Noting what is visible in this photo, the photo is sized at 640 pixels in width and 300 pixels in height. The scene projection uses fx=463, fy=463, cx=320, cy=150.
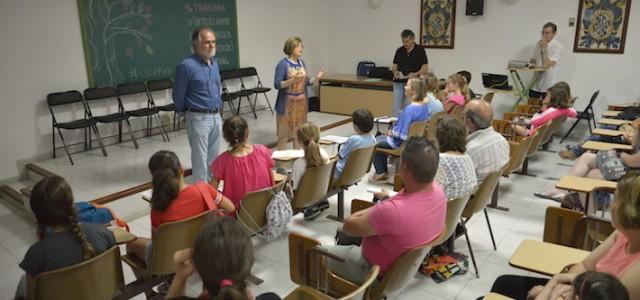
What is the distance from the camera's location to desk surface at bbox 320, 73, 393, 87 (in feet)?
26.7

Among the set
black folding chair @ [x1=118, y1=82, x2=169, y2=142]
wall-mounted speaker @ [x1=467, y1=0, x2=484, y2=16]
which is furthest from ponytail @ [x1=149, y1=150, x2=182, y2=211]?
wall-mounted speaker @ [x1=467, y1=0, x2=484, y2=16]

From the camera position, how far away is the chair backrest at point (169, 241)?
2391 millimetres

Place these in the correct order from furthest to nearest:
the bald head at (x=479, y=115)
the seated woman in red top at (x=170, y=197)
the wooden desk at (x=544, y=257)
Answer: the bald head at (x=479, y=115) → the seated woman in red top at (x=170, y=197) → the wooden desk at (x=544, y=257)

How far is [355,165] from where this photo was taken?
3.86 metres

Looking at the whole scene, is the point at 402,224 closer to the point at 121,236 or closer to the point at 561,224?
the point at 561,224

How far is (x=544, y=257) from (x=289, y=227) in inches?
87.1

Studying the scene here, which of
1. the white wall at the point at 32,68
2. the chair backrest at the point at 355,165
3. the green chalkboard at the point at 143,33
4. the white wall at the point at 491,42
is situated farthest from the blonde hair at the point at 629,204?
the white wall at the point at 491,42

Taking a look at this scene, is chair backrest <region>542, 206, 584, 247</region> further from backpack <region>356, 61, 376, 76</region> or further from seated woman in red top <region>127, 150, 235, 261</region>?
backpack <region>356, 61, 376, 76</region>

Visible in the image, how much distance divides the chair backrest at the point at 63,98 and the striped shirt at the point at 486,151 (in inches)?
187

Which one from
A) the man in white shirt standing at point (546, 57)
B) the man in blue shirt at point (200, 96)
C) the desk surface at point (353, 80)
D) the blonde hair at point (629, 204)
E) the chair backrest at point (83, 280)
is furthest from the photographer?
the desk surface at point (353, 80)

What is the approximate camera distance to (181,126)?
23.2 ft

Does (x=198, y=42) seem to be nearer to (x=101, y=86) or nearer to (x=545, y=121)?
(x=101, y=86)

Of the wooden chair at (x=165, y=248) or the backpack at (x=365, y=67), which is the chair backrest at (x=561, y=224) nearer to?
the wooden chair at (x=165, y=248)

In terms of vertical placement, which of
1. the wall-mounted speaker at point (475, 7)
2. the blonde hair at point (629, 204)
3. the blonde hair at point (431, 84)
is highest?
the wall-mounted speaker at point (475, 7)
